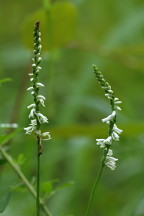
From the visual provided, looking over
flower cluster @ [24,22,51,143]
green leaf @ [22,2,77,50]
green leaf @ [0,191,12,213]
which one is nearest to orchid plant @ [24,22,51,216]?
flower cluster @ [24,22,51,143]

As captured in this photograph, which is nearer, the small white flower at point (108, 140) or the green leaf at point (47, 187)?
the small white flower at point (108, 140)

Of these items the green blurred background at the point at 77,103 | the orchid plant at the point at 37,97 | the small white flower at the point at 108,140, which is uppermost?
the orchid plant at the point at 37,97

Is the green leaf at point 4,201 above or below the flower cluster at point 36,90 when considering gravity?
below

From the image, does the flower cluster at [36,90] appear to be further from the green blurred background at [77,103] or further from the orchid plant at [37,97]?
the green blurred background at [77,103]

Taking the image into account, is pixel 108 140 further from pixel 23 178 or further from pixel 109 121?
pixel 23 178

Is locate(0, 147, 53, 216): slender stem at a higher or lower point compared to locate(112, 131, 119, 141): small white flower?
lower

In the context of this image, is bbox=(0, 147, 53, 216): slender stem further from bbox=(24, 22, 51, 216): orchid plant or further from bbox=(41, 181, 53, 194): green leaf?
bbox=(24, 22, 51, 216): orchid plant

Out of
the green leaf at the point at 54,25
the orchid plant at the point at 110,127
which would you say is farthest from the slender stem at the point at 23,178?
the green leaf at the point at 54,25

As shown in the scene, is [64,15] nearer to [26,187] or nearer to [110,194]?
[26,187]
